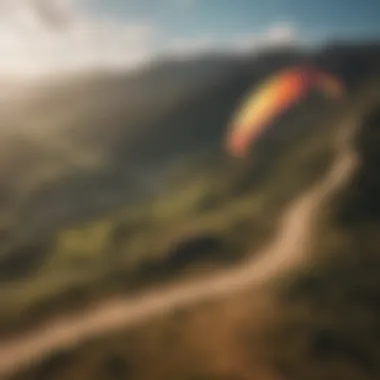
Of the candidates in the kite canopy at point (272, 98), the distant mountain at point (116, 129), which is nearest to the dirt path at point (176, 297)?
the distant mountain at point (116, 129)

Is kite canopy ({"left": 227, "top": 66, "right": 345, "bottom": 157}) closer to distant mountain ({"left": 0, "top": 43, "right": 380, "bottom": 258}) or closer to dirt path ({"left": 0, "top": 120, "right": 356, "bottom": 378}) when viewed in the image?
distant mountain ({"left": 0, "top": 43, "right": 380, "bottom": 258})

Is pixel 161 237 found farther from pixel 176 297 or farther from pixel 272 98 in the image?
pixel 272 98

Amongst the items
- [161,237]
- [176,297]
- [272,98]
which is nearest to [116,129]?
[161,237]

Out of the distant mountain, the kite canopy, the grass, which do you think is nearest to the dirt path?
the grass

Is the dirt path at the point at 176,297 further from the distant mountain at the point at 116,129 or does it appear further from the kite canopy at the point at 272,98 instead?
the kite canopy at the point at 272,98

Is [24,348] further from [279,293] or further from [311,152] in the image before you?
[311,152]

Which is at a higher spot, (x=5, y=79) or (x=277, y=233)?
(x=5, y=79)

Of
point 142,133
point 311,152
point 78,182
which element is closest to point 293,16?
point 311,152
